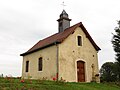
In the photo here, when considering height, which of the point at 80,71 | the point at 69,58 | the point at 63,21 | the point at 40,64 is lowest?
the point at 80,71

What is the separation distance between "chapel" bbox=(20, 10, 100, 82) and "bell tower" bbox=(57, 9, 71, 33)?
0.52 metres

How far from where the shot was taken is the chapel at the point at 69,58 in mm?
20109

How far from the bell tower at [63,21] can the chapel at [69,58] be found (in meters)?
0.52

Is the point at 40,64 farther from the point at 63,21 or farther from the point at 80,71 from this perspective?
the point at 63,21

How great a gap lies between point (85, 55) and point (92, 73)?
2.02 m

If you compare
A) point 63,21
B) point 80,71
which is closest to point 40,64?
point 80,71

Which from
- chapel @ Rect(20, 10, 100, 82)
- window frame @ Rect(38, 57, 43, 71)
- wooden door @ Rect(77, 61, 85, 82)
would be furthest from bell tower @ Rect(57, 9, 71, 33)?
wooden door @ Rect(77, 61, 85, 82)

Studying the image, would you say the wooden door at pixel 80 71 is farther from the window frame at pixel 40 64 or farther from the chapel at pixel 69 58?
the window frame at pixel 40 64

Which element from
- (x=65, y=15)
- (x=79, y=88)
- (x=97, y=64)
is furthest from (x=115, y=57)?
(x=79, y=88)

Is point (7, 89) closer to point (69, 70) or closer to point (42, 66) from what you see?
point (69, 70)

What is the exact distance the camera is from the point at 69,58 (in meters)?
20.6

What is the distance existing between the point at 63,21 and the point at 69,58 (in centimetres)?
588

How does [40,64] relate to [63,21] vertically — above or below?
below

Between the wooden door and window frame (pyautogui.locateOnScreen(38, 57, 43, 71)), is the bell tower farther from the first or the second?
the wooden door
